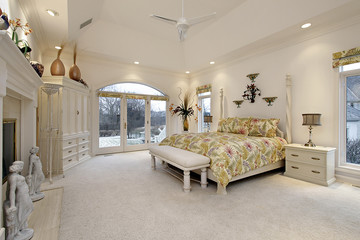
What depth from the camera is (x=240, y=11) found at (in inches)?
142

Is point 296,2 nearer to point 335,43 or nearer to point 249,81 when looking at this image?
point 335,43

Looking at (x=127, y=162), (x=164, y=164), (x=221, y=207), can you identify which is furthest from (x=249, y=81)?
(x=127, y=162)

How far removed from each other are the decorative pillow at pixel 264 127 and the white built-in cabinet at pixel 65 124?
4.02 metres

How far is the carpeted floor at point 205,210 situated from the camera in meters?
1.62

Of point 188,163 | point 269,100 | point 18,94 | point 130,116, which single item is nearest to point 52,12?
point 18,94

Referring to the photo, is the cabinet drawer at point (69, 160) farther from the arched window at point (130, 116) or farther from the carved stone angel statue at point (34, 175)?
the carved stone angel statue at point (34, 175)

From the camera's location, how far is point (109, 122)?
16.9 ft

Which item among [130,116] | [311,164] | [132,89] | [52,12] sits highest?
[52,12]

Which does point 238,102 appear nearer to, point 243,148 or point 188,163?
point 243,148

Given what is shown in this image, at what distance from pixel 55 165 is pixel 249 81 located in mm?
4906

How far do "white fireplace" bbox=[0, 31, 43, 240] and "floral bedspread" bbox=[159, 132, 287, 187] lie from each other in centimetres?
226

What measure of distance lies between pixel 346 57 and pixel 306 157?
183 centimetres

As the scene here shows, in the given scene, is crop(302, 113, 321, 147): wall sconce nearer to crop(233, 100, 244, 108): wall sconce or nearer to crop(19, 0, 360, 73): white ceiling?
crop(19, 0, 360, 73): white ceiling

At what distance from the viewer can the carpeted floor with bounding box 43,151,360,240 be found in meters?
1.62
